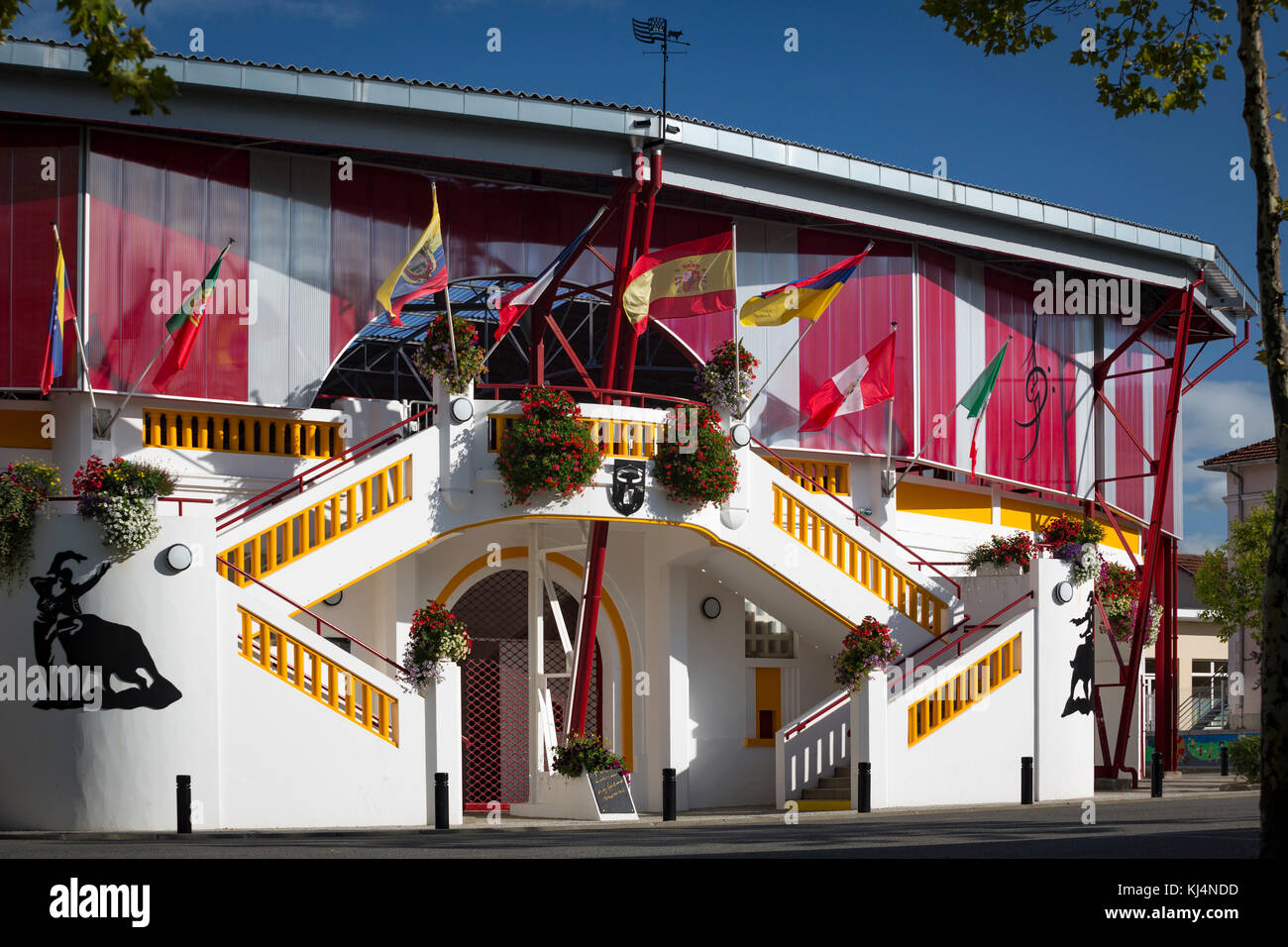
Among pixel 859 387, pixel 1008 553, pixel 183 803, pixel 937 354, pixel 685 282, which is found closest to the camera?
pixel 183 803

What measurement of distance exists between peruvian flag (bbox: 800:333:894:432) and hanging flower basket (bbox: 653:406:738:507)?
4188 mm

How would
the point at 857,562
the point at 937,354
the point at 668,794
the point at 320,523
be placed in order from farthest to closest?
the point at 937,354, the point at 857,562, the point at 668,794, the point at 320,523

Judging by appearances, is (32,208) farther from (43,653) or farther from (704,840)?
(704,840)

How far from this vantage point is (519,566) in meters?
24.4

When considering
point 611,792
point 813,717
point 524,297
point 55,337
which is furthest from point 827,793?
point 55,337

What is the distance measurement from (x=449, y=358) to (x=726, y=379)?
420 centimetres

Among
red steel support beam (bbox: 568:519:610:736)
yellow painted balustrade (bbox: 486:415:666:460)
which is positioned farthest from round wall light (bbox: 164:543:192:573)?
red steel support beam (bbox: 568:519:610:736)

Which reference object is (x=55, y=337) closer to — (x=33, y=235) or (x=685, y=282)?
(x=33, y=235)

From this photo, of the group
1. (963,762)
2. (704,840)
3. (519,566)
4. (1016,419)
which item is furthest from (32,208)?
(1016,419)

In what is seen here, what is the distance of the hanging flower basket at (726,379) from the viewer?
76.2 ft

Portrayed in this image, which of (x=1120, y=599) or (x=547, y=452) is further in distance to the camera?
(x=1120, y=599)

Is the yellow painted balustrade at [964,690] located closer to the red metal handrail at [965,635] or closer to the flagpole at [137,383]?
the red metal handrail at [965,635]

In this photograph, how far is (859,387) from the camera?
26219mm

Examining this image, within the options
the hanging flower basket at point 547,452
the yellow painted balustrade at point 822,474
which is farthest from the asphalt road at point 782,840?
the yellow painted balustrade at point 822,474
